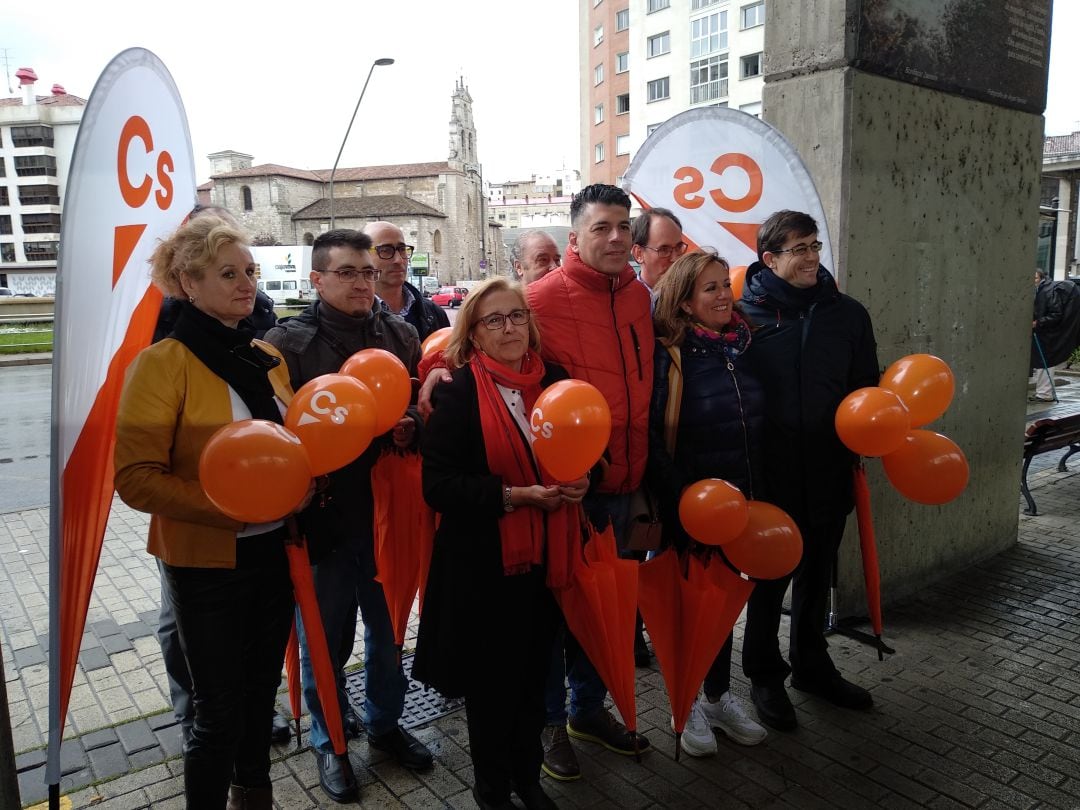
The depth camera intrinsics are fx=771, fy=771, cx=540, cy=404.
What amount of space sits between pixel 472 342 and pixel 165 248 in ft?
3.19

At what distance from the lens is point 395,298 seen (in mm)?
3490

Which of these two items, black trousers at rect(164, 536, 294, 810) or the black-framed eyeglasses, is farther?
the black-framed eyeglasses

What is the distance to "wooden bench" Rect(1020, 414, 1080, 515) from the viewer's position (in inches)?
228

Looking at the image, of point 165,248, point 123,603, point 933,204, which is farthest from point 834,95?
point 123,603

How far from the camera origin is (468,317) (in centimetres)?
256

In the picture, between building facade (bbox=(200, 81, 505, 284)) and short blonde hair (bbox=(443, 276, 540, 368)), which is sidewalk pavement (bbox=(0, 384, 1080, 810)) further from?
building facade (bbox=(200, 81, 505, 284))

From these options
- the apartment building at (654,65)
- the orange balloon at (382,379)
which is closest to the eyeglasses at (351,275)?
the orange balloon at (382,379)

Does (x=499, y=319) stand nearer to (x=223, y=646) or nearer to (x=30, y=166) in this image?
(x=223, y=646)

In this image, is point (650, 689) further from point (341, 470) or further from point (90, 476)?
point (90, 476)

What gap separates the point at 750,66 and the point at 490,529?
134 ft

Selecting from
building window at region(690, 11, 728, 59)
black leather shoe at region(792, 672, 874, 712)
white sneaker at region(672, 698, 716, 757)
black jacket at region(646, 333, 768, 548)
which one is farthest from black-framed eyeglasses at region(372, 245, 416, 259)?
building window at region(690, 11, 728, 59)

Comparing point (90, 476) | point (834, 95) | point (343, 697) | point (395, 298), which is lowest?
point (343, 697)

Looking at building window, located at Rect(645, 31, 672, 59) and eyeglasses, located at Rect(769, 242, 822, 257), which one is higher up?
building window, located at Rect(645, 31, 672, 59)

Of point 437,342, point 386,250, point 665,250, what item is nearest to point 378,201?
point 665,250
